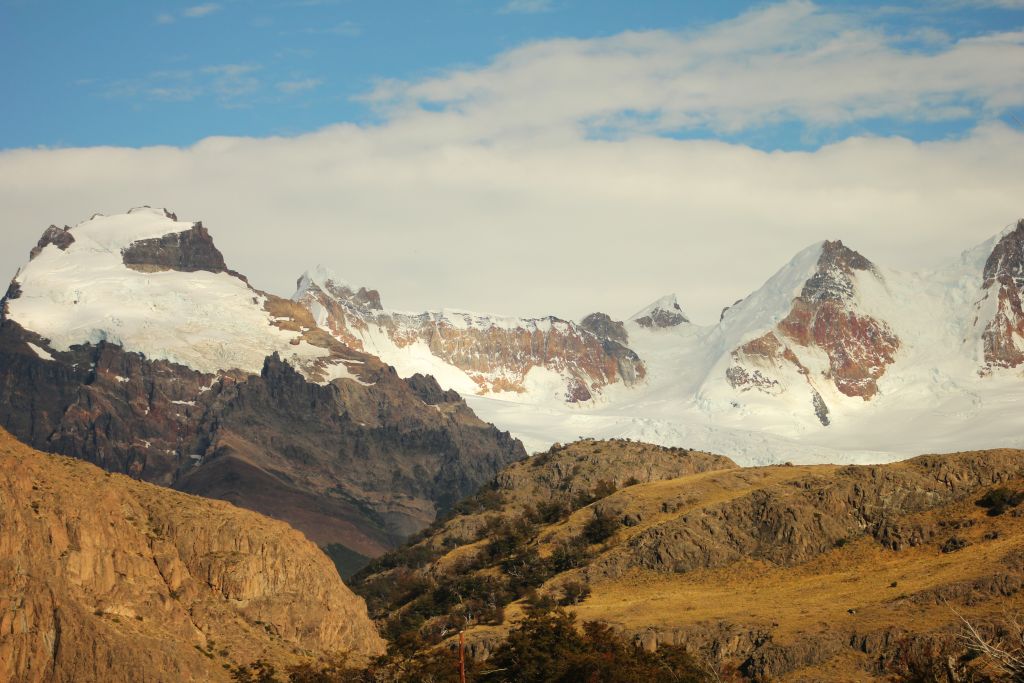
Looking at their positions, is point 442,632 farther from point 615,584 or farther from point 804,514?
point 804,514

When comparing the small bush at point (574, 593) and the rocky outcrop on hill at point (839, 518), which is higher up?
the rocky outcrop on hill at point (839, 518)

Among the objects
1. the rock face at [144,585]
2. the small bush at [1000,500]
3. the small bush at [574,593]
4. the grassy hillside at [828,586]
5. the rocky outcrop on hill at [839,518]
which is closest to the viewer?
the rock face at [144,585]

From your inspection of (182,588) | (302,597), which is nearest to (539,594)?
(302,597)

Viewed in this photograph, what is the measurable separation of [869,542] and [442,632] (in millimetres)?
46489

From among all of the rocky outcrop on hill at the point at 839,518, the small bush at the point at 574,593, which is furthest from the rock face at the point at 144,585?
the rocky outcrop on hill at the point at 839,518

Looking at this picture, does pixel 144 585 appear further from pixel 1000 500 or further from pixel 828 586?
pixel 1000 500

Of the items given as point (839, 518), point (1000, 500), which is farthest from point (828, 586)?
point (1000, 500)

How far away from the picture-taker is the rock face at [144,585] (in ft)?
436

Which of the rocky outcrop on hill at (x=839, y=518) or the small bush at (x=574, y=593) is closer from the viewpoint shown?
the small bush at (x=574, y=593)

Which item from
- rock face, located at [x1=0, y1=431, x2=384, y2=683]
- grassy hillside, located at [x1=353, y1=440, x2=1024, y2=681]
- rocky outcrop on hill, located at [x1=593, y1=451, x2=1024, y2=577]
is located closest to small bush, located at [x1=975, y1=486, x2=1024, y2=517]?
grassy hillside, located at [x1=353, y1=440, x2=1024, y2=681]

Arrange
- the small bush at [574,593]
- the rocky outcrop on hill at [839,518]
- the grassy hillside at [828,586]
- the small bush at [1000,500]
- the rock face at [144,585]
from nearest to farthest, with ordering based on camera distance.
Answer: the rock face at [144,585], the grassy hillside at [828,586], the small bush at [1000,500], the small bush at [574,593], the rocky outcrop on hill at [839,518]

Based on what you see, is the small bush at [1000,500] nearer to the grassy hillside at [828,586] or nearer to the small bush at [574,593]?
the grassy hillside at [828,586]

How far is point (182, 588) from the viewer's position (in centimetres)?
14950

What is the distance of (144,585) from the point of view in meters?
146
